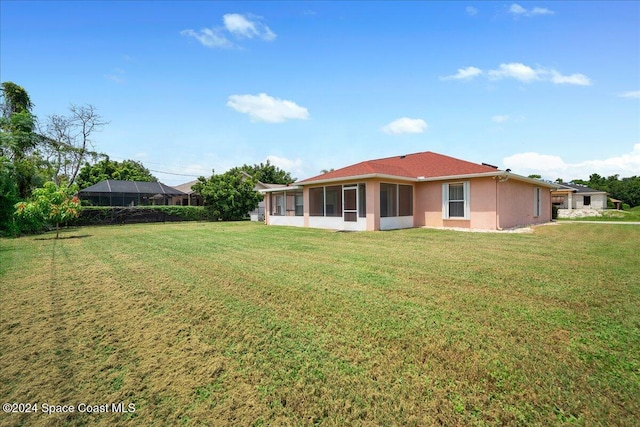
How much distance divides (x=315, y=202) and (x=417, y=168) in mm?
6097

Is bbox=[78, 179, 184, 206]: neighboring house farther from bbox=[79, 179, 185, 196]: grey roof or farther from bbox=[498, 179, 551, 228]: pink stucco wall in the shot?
bbox=[498, 179, 551, 228]: pink stucco wall

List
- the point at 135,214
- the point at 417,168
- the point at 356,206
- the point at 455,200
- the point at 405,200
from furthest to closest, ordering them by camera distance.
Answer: the point at 135,214, the point at 417,168, the point at 405,200, the point at 356,206, the point at 455,200

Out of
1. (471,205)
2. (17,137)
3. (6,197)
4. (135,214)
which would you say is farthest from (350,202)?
(17,137)

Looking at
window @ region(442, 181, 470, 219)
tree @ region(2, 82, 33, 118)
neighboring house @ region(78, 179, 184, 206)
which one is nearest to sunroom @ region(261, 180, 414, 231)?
window @ region(442, 181, 470, 219)

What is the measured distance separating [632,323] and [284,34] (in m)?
13.7

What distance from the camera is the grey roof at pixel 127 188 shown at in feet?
87.5

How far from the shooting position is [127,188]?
92.6 ft

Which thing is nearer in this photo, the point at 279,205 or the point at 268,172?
the point at 279,205

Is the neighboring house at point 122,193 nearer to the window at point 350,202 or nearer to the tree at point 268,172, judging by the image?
the tree at point 268,172

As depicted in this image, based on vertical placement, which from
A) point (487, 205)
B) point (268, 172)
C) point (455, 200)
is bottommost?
point (487, 205)

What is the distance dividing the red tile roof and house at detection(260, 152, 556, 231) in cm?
5

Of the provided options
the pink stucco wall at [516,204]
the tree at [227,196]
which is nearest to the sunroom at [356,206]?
the pink stucco wall at [516,204]

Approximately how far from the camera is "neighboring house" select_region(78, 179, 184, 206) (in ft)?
87.5

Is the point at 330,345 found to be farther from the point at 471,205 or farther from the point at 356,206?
the point at 471,205
